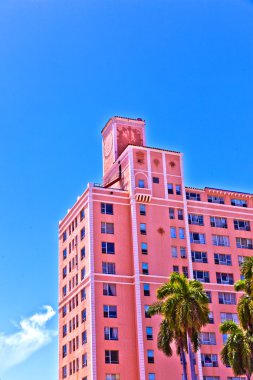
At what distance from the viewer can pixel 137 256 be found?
93.8 meters

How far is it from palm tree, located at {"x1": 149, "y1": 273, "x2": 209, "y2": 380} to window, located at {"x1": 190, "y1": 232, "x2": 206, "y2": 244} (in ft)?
106

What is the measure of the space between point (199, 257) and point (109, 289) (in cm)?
1673

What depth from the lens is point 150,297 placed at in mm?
92188

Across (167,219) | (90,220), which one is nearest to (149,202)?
(167,219)

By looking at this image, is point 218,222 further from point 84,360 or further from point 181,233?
point 84,360

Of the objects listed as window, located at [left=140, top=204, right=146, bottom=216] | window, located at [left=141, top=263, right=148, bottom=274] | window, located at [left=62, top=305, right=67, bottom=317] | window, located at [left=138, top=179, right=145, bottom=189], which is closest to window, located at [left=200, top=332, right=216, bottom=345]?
window, located at [left=141, top=263, right=148, bottom=274]

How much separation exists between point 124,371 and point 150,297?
1126 centimetres

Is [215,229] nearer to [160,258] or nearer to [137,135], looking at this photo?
[160,258]

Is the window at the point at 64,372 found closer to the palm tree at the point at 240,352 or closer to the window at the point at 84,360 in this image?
the window at the point at 84,360

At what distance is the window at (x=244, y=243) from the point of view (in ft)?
344

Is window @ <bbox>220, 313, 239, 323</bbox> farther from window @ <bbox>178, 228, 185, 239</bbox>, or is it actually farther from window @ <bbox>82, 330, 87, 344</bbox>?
window @ <bbox>82, 330, 87, 344</bbox>

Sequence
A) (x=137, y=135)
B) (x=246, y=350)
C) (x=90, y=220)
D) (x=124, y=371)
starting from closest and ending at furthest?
(x=246, y=350), (x=124, y=371), (x=90, y=220), (x=137, y=135)

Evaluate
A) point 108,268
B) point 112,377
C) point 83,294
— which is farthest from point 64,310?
point 112,377

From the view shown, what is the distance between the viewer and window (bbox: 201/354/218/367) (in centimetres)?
9288
